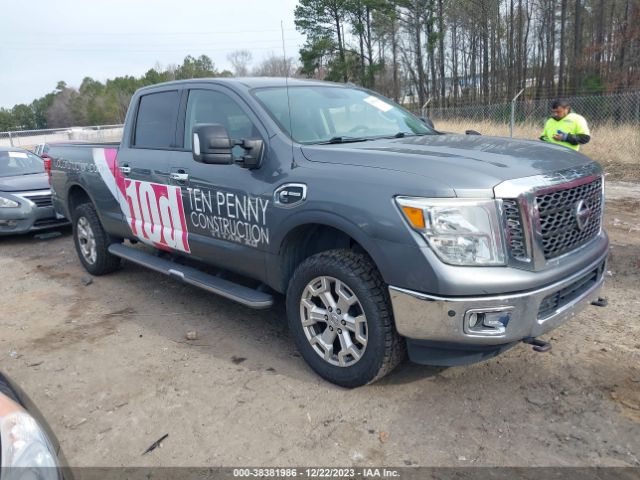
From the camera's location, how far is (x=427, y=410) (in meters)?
2.99

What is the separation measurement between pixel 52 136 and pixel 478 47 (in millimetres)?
29082

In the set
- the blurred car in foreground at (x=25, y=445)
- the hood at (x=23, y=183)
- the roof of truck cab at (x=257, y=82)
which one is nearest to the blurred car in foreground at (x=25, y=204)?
the hood at (x=23, y=183)

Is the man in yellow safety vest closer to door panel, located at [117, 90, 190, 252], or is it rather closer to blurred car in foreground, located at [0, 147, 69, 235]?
door panel, located at [117, 90, 190, 252]

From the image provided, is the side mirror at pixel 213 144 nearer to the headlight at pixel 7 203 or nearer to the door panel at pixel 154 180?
the door panel at pixel 154 180

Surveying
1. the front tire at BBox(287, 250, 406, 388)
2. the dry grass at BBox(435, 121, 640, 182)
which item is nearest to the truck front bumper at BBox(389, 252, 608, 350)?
the front tire at BBox(287, 250, 406, 388)

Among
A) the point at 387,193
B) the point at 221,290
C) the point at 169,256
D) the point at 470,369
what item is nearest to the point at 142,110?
the point at 169,256

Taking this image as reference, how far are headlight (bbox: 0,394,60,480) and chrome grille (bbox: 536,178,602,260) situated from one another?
241 cm

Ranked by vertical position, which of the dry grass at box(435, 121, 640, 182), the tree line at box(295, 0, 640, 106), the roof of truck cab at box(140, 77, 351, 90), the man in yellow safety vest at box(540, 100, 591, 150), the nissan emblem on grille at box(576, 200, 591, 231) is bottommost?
the dry grass at box(435, 121, 640, 182)

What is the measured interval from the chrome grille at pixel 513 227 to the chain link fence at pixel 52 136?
24.3m

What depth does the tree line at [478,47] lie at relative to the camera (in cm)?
3016

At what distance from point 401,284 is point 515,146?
1.26m

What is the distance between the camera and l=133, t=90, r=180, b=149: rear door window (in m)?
4.45

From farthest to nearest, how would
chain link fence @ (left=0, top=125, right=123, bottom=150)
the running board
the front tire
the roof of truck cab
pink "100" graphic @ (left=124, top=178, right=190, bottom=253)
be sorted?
1. chain link fence @ (left=0, top=125, right=123, bottom=150)
2. pink "100" graphic @ (left=124, top=178, right=190, bottom=253)
3. the roof of truck cab
4. the running board
5. the front tire

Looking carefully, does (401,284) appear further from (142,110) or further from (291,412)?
(142,110)
